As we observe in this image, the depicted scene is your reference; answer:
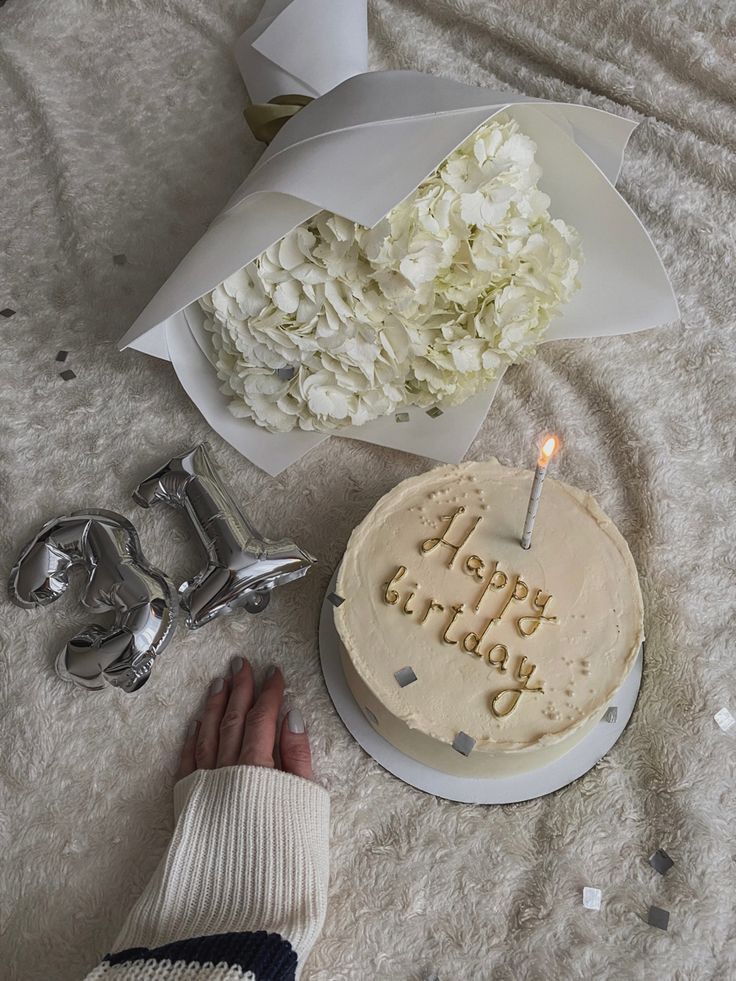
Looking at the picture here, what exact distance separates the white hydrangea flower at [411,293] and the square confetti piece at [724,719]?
38 cm

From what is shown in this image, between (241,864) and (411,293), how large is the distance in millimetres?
497

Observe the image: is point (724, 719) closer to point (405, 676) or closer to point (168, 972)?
point (405, 676)

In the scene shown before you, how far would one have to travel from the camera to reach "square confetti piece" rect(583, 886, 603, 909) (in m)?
0.72

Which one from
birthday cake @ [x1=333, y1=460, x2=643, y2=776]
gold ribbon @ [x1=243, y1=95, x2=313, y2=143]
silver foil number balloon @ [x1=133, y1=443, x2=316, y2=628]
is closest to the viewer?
birthday cake @ [x1=333, y1=460, x2=643, y2=776]

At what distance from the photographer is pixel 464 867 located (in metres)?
0.74

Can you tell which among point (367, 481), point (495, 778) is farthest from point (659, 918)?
point (367, 481)

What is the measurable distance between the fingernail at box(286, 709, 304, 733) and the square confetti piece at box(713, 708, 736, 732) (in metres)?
0.38

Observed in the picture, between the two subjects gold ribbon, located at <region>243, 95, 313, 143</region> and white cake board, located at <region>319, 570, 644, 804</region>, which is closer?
white cake board, located at <region>319, 570, 644, 804</region>

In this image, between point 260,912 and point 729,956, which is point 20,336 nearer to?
point 260,912

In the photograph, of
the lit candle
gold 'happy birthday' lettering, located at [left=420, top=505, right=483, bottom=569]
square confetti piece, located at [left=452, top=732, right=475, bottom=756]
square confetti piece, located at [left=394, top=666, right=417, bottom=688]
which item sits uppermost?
the lit candle

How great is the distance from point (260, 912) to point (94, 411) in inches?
22.3

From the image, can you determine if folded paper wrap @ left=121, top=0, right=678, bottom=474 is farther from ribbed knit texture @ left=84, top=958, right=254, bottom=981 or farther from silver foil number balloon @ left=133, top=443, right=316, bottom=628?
ribbed knit texture @ left=84, top=958, right=254, bottom=981

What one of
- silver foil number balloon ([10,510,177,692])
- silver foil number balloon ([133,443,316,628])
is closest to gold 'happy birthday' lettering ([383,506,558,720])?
silver foil number balloon ([133,443,316,628])

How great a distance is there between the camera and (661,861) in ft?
2.39
